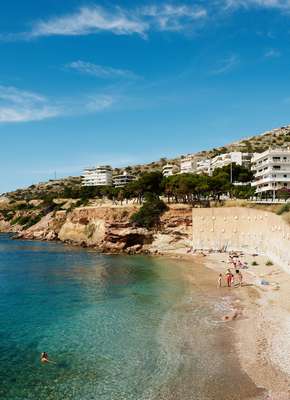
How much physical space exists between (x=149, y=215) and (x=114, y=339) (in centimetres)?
4047

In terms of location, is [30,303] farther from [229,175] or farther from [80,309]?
[229,175]

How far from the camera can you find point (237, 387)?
15375 mm

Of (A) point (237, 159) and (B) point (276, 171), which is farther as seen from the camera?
(A) point (237, 159)

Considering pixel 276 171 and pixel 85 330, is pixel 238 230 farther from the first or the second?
pixel 85 330

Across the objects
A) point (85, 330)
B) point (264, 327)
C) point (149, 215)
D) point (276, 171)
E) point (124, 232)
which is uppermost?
point (276, 171)

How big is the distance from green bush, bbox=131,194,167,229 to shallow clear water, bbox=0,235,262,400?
72.1 ft

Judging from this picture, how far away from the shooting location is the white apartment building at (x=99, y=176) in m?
150

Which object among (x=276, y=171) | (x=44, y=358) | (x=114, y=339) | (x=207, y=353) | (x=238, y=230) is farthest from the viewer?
(x=276, y=171)

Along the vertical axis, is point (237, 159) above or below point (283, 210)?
above

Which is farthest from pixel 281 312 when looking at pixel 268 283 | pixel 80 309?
pixel 80 309

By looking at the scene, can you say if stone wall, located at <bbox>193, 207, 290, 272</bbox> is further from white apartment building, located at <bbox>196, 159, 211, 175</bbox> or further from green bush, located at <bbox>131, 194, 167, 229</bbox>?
white apartment building, located at <bbox>196, 159, 211, 175</bbox>

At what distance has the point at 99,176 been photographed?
497ft

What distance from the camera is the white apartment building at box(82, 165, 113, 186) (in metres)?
150

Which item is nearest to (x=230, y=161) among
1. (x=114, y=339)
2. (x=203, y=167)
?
(x=203, y=167)
